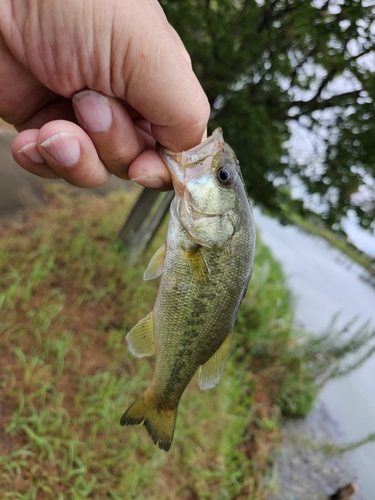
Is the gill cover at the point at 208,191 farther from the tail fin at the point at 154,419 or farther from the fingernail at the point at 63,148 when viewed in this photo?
the tail fin at the point at 154,419

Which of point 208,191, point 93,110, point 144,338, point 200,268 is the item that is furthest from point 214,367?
point 93,110

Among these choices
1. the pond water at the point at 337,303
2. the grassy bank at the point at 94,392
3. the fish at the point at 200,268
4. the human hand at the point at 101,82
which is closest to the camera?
the human hand at the point at 101,82

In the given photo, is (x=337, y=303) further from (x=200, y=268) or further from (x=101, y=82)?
(x=101, y=82)

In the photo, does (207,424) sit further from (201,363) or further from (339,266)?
(339,266)

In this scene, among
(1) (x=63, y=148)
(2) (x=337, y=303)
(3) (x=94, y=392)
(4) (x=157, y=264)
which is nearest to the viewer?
(1) (x=63, y=148)

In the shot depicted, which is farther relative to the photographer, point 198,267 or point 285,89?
point 285,89

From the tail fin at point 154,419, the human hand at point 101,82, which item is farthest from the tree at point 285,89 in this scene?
the tail fin at point 154,419

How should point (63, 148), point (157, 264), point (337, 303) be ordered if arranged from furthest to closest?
point (337, 303) → point (157, 264) → point (63, 148)
